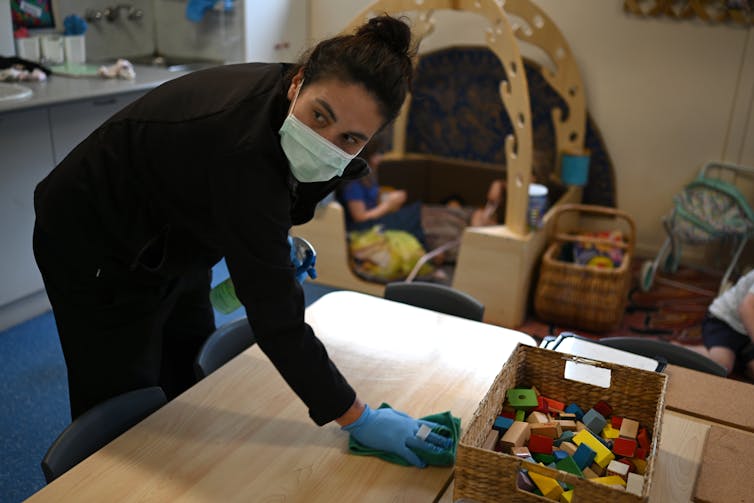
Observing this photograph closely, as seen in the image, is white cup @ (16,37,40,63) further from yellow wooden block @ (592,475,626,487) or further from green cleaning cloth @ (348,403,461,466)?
yellow wooden block @ (592,475,626,487)

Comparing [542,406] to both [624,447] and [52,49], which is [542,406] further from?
[52,49]

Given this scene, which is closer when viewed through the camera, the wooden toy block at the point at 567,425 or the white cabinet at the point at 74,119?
the wooden toy block at the point at 567,425

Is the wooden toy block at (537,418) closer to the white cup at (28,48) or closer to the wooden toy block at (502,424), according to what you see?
the wooden toy block at (502,424)

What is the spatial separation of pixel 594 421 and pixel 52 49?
3.17 meters

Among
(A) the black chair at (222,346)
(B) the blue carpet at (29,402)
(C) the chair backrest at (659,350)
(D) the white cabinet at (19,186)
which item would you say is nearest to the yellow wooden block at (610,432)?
(C) the chair backrest at (659,350)

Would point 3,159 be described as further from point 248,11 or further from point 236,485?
point 236,485

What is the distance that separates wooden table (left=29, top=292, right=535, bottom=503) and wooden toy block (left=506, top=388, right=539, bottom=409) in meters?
0.15

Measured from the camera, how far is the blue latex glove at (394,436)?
1.38 metres

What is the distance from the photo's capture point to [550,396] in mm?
1465

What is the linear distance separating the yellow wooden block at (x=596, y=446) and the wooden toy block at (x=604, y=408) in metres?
0.10

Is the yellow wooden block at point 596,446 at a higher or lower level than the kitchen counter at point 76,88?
lower

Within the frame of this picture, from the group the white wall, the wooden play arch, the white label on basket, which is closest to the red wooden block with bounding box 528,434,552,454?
the white label on basket

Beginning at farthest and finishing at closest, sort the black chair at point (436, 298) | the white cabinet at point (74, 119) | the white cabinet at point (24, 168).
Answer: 1. the white cabinet at point (74, 119)
2. the white cabinet at point (24, 168)
3. the black chair at point (436, 298)

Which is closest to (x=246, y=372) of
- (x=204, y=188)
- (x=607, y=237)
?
(x=204, y=188)
